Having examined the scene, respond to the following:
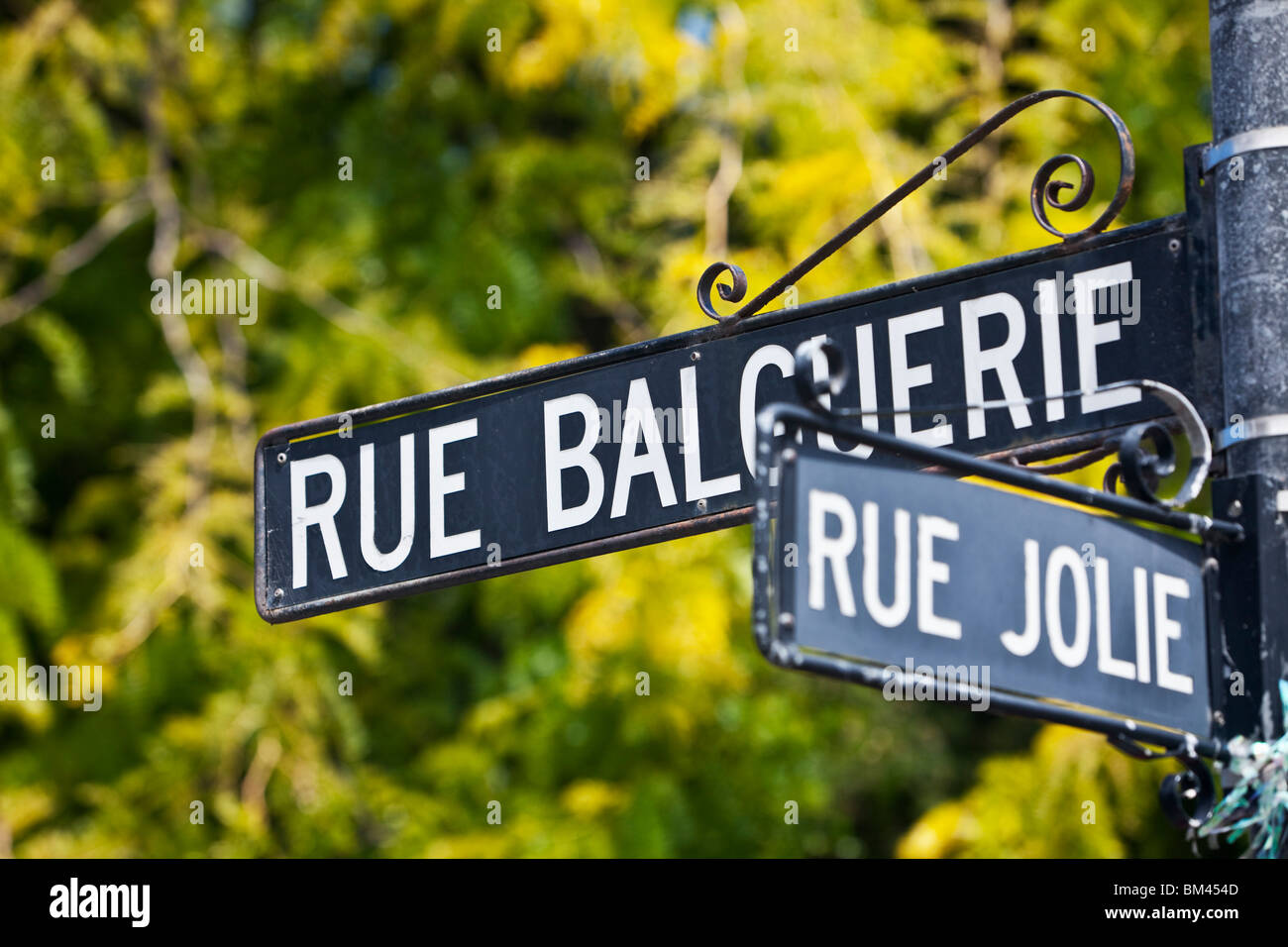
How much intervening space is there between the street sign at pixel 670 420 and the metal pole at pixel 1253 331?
0.09 m

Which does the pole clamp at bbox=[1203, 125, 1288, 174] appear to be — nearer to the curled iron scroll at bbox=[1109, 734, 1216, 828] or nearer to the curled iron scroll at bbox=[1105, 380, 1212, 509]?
the curled iron scroll at bbox=[1105, 380, 1212, 509]

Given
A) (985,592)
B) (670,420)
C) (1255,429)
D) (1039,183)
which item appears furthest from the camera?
(670,420)

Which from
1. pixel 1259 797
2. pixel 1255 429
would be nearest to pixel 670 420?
pixel 1255 429

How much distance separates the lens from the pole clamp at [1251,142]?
1.56m

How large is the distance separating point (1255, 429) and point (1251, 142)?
300 mm

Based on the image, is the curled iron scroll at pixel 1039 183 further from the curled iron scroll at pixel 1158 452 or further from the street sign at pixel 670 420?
the curled iron scroll at pixel 1158 452

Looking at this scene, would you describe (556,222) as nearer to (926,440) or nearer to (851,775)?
(851,775)

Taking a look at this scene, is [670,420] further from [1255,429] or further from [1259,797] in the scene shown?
[1259,797]

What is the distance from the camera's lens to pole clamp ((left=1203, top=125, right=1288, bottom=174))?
156 centimetres

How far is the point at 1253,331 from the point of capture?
5.10ft

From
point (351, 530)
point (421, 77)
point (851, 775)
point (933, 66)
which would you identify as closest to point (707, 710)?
point (851, 775)

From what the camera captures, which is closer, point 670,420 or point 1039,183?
point 1039,183

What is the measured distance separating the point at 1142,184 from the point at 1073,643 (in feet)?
12.1

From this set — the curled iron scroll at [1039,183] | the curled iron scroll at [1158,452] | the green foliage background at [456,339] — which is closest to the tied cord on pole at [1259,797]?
the curled iron scroll at [1158,452]
